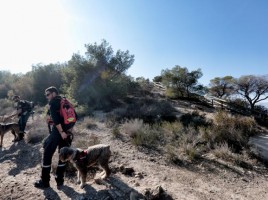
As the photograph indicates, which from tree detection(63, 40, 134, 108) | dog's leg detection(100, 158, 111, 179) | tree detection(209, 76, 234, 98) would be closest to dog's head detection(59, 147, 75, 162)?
dog's leg detection(100, 158, 111, 179)

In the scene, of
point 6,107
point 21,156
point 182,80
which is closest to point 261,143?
point 21,156

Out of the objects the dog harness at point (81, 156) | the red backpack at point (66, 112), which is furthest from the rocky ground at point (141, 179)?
the red backpack at point (66, 112)

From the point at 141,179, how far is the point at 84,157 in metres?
1.39

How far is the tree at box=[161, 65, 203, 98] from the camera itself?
2056 cm

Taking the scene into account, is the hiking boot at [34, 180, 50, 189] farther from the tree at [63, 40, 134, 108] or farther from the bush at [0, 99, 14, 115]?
the bush at [0, 99, 14, 115]

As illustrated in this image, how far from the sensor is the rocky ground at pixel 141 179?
408 cm

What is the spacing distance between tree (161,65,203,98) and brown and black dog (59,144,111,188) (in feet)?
56.1

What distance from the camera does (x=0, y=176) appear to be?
5.19 metres

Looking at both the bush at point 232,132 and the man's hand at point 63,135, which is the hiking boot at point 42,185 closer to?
the man's hand at point 63,135

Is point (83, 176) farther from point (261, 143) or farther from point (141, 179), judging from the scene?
point (261, 143)

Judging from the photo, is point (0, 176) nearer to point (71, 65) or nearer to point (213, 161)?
point (213, 161)

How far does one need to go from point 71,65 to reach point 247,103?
16.1 metres

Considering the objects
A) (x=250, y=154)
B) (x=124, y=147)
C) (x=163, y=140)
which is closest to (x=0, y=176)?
(x=124, y=147)

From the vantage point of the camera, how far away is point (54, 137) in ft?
13.8
